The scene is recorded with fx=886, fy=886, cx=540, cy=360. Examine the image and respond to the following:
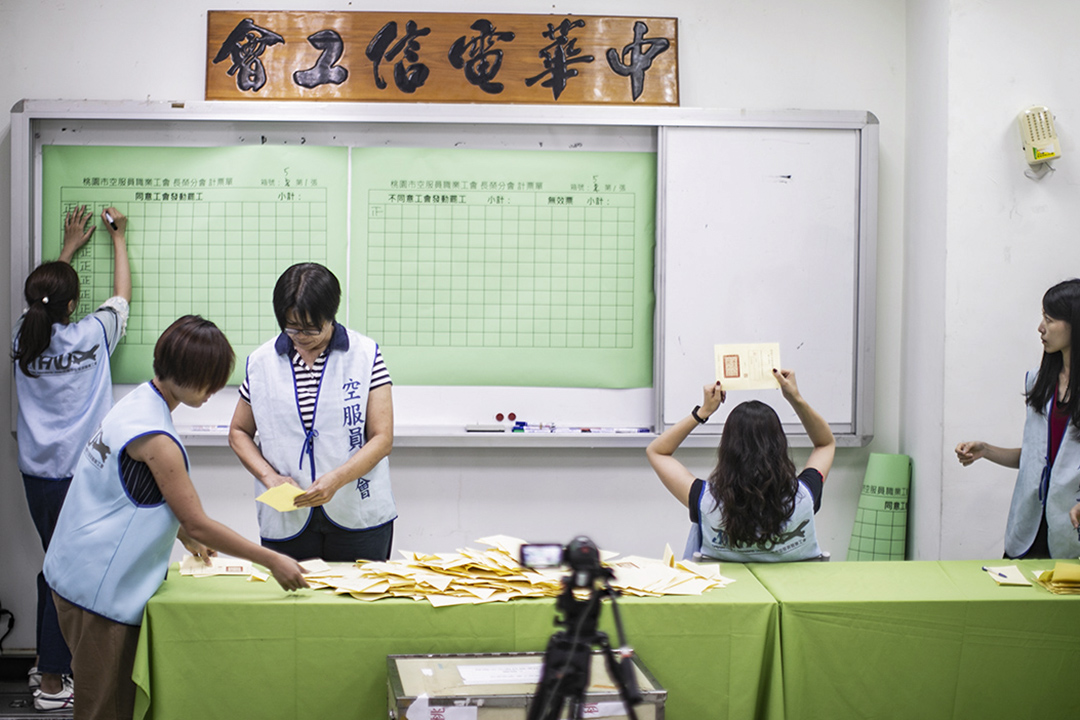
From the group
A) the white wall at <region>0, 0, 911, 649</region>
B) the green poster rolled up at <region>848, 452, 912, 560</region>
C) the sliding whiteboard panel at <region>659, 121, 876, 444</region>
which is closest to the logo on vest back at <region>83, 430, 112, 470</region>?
the white wall at <region>0, 0, 911, 649</region>

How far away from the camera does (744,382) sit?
233 centimetres

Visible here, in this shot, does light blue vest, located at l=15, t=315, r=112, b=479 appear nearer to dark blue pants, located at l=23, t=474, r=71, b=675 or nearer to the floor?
dark blue pants, located at l=23, t=474, r=71, b=675

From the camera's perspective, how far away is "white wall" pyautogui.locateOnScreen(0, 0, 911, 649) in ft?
10.3

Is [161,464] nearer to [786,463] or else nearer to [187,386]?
[187,386]

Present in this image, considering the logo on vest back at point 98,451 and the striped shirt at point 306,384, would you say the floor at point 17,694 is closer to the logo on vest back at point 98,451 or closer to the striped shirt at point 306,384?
the striped shirt at point 306,384

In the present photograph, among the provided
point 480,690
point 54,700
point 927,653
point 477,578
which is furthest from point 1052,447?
point 54,700

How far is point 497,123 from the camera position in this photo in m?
3.12

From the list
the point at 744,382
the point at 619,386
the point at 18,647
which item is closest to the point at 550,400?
the point at 619,386

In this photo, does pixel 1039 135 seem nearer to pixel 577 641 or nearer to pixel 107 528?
pixel 577 641

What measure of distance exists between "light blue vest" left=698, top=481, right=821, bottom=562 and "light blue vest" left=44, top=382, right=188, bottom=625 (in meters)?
1.16

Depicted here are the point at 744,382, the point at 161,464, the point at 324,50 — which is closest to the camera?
the point at 161,464

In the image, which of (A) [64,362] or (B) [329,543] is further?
(A) [64,362]

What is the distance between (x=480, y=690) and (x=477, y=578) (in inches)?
13.3

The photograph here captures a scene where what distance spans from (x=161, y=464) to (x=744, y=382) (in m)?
1.42
